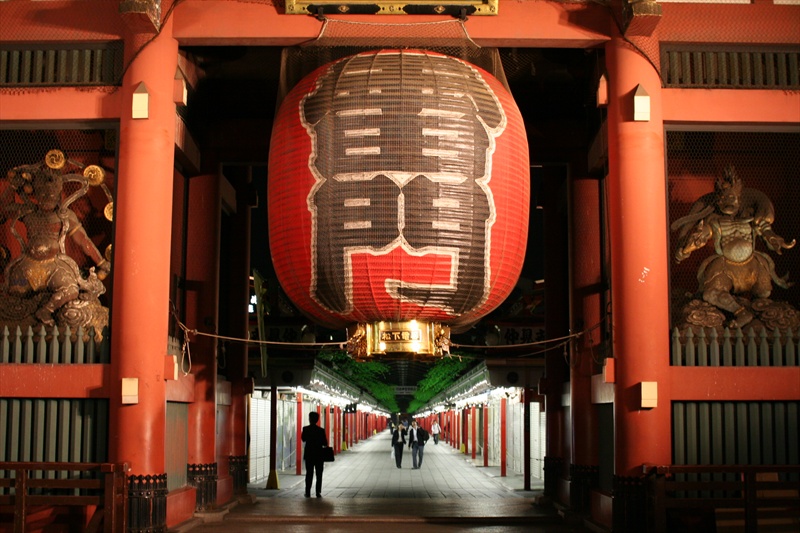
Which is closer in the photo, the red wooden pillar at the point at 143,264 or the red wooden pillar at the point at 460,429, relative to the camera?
the red wooden pillar at the point at 143,264

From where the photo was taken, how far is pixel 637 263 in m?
11.8

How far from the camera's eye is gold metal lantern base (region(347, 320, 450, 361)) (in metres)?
9.74

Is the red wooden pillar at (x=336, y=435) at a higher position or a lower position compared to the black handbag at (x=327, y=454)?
lower

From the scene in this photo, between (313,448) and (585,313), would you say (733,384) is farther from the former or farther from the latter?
(313,448)

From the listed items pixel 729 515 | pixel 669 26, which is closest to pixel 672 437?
pixel 729 515

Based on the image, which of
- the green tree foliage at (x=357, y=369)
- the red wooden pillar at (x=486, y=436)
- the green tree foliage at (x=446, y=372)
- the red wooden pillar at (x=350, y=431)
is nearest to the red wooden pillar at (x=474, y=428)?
the green tree foliage at (x=446, y=372)

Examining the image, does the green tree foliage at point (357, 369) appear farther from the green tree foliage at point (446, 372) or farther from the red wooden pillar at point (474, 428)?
the red wooden pillar at point (474, 428)

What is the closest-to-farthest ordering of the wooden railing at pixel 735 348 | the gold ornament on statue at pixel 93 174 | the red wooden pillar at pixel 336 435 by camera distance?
the wooden railing at pixel 735 348
the gold ornament on statue at pixel 93 174
the red wooden pillar at pixel 336 435

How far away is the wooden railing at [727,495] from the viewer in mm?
10430

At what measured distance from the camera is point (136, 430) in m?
11.7

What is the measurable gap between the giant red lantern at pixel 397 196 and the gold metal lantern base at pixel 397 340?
0.6 inches

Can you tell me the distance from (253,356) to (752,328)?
600 inches

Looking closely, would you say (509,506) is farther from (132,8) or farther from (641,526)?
(132,8)

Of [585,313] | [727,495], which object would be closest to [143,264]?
[585,313]
